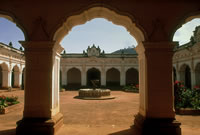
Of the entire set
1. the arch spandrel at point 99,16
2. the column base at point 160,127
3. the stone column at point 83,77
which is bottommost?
the column base at point 160,127

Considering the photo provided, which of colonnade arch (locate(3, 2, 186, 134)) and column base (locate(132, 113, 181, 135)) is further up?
colonnade arch (locate(3, 2, 186, 134))

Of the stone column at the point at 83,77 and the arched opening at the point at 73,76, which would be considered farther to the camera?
the arched opening at the point at 73,76

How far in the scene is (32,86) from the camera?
4.28 meters

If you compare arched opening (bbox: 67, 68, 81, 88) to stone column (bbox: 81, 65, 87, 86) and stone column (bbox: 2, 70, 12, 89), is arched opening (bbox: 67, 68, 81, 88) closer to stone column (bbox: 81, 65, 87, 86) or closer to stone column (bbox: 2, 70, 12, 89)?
stone column (bbox: 81, 65, 87, 86)

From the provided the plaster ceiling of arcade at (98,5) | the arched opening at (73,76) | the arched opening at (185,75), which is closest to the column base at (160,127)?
the plaster ceiling of arcade at (98,5)

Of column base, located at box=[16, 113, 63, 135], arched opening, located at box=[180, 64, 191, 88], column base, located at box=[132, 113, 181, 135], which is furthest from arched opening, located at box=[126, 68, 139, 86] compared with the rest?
column base, located at box=[16, 113, 63, 135]

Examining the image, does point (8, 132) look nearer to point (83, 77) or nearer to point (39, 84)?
point (39, 84)

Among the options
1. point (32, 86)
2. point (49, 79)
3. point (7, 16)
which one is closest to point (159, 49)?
point (49, 79)

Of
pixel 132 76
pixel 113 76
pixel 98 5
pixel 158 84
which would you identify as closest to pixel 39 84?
pixel 98 5

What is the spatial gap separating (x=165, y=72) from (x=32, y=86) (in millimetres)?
3704

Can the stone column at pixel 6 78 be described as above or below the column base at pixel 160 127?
above

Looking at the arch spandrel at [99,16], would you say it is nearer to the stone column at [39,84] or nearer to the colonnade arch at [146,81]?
the colonnade arch at [146,81]

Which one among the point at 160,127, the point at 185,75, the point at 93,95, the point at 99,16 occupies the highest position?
the point at 99,16

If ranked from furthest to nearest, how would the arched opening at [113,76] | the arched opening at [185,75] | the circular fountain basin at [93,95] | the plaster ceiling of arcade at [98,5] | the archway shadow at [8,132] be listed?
the arched opening at [113,76] → the arched opening at [185,75] → the circular fountain basin at [93,95] → the archway shadow at [8,132] → the plaster ceiling of arcade at [98,5]
